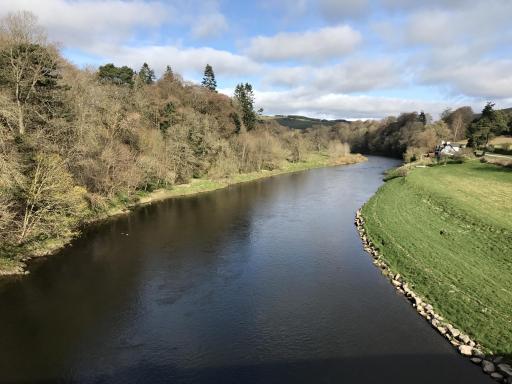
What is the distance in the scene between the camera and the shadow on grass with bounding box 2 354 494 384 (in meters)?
14.3

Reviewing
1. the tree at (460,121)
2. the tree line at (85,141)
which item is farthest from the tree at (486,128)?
the tree line at (85,141)

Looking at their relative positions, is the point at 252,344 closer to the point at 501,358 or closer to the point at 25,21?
the point at 501,358

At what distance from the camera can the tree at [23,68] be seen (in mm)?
29359

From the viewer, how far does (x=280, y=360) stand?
15.5 metres

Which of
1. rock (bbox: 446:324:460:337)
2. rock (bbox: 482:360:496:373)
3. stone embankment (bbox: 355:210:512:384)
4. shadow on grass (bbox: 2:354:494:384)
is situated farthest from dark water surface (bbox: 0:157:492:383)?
rock (bbox: 446:324:460:337)

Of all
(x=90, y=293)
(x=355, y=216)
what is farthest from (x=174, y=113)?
(x=90, y=293)

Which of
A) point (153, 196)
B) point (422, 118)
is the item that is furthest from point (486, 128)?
point (153, 196)

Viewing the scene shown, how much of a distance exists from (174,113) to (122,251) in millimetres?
37347

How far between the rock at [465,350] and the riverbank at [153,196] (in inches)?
1027

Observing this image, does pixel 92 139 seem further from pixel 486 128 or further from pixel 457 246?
pixel 486 128

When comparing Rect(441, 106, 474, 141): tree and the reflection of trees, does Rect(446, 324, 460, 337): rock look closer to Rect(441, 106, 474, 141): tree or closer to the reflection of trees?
the reflection of trees

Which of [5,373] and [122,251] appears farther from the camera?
[122,251]

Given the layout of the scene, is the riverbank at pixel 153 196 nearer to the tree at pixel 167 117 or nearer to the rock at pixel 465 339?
the tree at pixel 167 117

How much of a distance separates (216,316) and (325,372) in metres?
6.64
